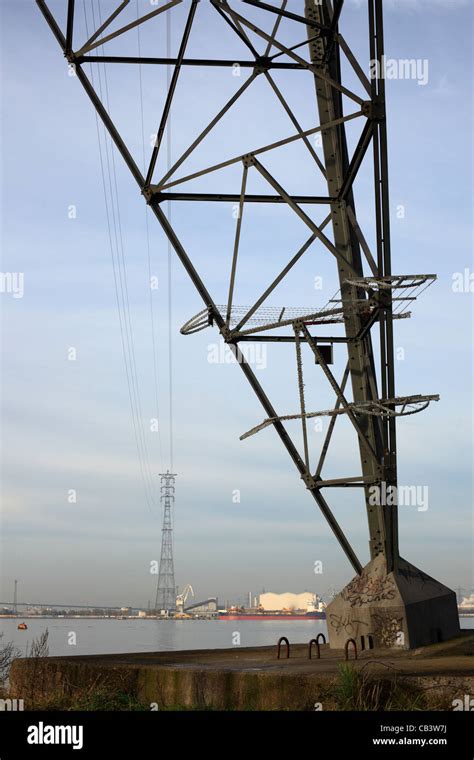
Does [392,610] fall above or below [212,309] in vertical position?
below

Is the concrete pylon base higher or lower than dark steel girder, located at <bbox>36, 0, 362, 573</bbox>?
lower

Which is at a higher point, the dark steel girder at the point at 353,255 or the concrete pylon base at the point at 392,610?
the dark steel girder at the point at 353,255

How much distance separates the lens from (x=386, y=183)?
24234mm

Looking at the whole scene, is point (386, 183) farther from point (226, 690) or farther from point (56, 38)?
point (226, 690)

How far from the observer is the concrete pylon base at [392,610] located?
2308 centimetres

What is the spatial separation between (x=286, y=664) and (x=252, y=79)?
13.2 meters

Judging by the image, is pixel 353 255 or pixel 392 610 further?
pixel 353 255

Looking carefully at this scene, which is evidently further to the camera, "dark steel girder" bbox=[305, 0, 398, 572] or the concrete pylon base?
"dark steel girder" bbox=[305, 0, 398, 572]

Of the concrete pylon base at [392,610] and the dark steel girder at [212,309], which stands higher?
the dark steel girder at [212,309]

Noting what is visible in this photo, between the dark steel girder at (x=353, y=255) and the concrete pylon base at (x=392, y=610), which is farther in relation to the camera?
the dark steel girder at (x=353, y=255)

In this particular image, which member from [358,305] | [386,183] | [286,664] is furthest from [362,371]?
[286,664]

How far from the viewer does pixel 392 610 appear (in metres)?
23.1

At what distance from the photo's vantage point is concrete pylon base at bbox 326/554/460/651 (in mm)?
23078

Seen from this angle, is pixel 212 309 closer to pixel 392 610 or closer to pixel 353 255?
pixel 353 255
